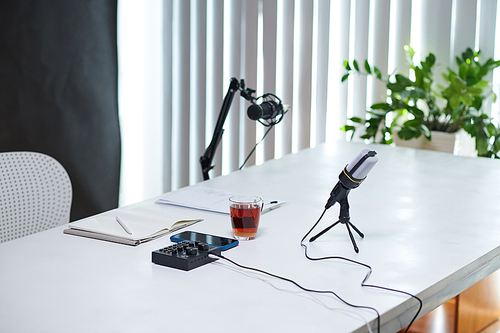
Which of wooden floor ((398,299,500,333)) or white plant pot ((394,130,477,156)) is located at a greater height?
white plant pot ((394,130,477,156))

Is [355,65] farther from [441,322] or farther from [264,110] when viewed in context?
[441,322]

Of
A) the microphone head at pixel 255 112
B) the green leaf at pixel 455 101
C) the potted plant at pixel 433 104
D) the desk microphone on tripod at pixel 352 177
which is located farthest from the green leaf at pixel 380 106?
the desk microphone on tripod at pixel 352 177

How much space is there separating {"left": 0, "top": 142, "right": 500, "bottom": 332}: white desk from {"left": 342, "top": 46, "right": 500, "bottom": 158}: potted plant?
79 cm

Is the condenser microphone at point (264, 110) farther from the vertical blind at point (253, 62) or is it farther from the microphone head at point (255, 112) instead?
the vertical blind at point (253, 62)

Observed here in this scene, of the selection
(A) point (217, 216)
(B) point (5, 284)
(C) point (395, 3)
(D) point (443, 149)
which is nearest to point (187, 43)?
(C) point (395, 3)

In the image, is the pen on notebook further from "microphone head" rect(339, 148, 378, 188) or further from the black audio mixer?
"microphone head" rect(339, 148, 378, 188)

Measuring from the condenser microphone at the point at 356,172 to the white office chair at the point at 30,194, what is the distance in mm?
1009

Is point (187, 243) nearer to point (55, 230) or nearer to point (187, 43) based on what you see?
point (55, 230)

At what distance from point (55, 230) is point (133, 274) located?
400mm

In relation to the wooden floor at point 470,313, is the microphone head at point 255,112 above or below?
above

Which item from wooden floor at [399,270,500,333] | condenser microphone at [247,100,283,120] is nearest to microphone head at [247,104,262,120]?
condenser microphone at [247,100,283,120]

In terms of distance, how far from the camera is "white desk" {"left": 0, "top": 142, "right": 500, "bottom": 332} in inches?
35.9

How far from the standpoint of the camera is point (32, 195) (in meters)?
1.78

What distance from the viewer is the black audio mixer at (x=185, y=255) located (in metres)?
1.13
